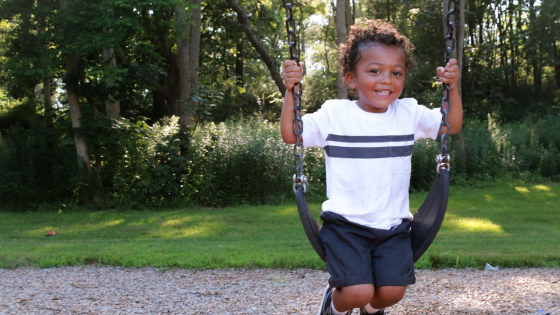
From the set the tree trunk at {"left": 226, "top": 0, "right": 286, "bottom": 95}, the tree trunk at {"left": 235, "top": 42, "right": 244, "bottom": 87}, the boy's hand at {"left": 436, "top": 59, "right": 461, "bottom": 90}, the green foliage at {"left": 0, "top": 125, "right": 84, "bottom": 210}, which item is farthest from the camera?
the tree trunk at {"left": 235, "top": 42, "right": 244, "bottom": 87}

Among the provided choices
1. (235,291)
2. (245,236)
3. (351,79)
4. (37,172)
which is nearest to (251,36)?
(37,172)

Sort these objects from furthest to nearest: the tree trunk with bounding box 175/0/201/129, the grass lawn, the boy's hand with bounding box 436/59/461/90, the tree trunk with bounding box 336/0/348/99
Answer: the tree trunk with bounding box 336/0/348/99
the tree trunk with bounding box 175/0/201/129
the grass lawn
the boy's hand with bounding box 436/59/461/90

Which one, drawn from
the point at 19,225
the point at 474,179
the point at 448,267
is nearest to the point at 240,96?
the point at 474,179

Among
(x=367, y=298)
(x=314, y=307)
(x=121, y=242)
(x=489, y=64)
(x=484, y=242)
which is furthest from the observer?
(x=489, y=64)

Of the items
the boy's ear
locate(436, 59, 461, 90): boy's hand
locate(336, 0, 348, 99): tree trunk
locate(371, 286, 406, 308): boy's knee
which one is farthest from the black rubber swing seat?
locate(336, 0, 348, 99): tree trunk

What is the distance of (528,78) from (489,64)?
2.61m

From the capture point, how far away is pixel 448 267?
544 cm

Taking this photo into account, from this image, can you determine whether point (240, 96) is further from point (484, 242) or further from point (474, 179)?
point (484, 242)

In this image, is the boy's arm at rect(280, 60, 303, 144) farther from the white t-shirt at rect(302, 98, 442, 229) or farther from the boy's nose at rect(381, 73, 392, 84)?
the boy's nose at rect(381, 73, 392, 84)

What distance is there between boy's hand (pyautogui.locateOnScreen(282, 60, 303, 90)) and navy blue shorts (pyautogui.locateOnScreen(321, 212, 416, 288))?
27.2 inches

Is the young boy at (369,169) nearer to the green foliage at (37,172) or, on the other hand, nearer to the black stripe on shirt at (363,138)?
the black stripe on shirt at (363,138)

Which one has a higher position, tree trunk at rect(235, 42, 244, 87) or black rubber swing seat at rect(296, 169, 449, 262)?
tree trunk at rect(235, 42, 244, 87)

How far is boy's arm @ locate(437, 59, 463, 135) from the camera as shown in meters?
2.83

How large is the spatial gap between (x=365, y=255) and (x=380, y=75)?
89cm
